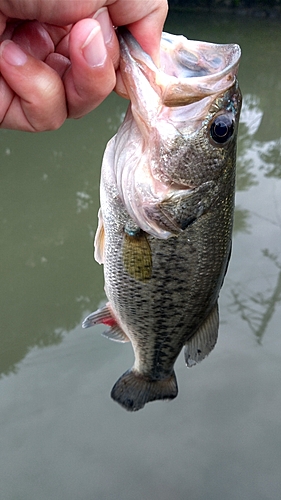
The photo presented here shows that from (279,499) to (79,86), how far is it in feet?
9.14

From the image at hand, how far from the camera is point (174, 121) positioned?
1120 millimetres

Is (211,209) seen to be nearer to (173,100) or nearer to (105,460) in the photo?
(173,100)

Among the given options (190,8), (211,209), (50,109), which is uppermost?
(50,109)

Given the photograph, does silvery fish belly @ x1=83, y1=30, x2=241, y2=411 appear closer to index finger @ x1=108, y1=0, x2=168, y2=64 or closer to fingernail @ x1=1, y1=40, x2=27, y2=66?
index finger @ x1=108, y1=0, x2=168, y2=64

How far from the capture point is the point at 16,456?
111 inches

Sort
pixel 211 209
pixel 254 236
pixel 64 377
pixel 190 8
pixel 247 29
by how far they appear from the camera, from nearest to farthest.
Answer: pixel 211 209 < pixel 64 377 < pixel 254 236 < pixel 247 29 < pixel 190 8

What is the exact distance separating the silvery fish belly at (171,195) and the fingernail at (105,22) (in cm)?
7

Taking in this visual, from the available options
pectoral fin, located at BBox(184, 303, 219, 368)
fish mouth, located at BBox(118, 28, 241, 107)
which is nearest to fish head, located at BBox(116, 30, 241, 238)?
fish mouth, located at BBox(118, 28, 241, 107)

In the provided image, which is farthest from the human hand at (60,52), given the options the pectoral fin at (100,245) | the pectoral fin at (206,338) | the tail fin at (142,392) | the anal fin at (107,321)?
the tail fin at (142,392)

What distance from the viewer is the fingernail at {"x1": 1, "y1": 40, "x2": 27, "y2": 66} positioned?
956 mm

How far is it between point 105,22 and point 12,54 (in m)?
Answer: 0.22

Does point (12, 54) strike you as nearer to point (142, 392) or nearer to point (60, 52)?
point (60, 52)

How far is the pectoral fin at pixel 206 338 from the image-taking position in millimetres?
1554

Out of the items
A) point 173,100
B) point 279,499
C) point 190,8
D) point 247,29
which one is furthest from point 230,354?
point 190,8
